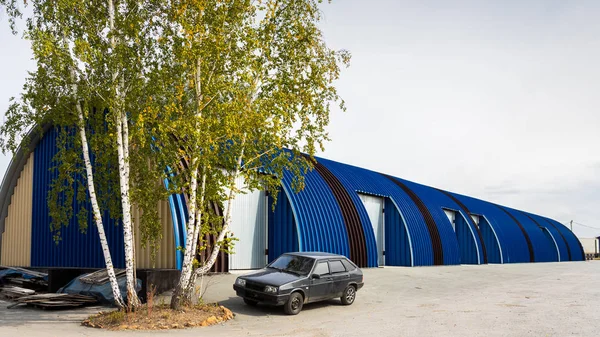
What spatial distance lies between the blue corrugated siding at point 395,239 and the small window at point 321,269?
13422 millimetres

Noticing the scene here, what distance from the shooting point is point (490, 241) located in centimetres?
3909

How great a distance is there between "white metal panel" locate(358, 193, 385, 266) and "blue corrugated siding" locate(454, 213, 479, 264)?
987 cm

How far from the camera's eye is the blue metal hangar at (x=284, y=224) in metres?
18.7

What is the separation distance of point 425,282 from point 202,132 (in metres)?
12.4

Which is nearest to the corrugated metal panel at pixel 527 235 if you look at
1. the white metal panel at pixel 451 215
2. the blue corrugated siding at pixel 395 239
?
the white metal panel at pixel 451 215

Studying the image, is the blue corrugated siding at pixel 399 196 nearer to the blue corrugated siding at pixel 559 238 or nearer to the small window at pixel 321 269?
the small window at pixel 321 269

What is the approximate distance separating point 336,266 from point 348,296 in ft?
3.12

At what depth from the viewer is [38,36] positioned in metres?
11.5

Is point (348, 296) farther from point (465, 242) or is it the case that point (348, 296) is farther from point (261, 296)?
point (465, 242)

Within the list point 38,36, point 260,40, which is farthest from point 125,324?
point 260,40

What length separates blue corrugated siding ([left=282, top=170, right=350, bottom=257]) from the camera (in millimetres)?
20062

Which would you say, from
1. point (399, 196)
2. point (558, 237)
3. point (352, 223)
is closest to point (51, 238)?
point (352, 223)

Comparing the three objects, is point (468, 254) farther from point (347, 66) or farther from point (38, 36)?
point (38, 36)

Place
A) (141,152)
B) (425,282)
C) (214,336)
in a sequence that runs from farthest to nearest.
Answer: (425,282) → (141,152) → (214,336)
